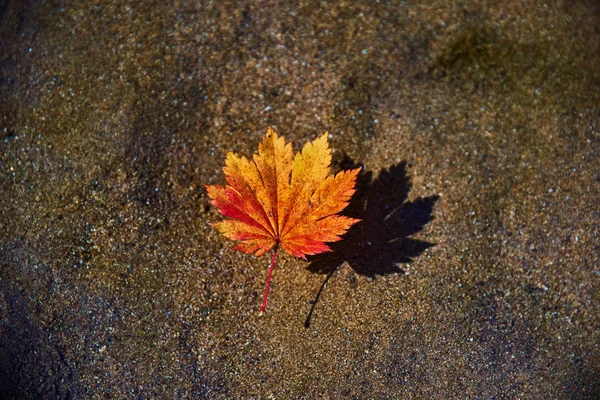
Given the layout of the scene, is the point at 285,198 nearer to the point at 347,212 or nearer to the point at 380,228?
the point at 347,212

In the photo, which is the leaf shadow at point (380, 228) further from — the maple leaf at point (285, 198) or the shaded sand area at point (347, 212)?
the maple leaf at point (285, 198)

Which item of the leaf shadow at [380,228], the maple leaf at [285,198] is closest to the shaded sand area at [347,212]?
the leaf shadow at [380,228]

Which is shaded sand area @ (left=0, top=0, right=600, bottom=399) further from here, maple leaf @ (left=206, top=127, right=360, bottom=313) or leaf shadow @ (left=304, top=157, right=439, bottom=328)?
maple leaf @ (left=206, top=127, right=360, bottom=313)

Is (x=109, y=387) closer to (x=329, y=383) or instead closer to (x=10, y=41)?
(x=329, y=383)

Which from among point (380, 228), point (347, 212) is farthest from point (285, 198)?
point (380, 228)

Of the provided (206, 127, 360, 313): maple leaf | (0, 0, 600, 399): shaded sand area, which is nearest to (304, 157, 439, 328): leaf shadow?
(0, 0, 600, 399): shaded sand area

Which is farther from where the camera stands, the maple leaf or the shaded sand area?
the shaded sand area
